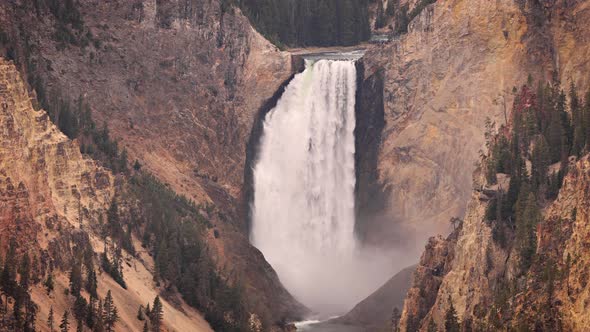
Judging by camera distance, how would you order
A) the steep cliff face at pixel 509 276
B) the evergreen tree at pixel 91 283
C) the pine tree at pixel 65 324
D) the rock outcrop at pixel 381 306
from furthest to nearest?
the rock outcrop at pixel 381 306 < the evergreen tree at pixel 91 283 < the pine tree at pixel 65 324 < the steep cliff face at pixel 509 276

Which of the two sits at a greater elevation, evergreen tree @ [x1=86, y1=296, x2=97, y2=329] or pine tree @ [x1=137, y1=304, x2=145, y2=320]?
evergreen tree @ [x1=86, y1=296, x2=97, y2=329]

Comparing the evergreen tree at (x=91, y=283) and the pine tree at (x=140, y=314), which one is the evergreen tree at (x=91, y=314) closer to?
the evergreen tree at (x=91, y=283)

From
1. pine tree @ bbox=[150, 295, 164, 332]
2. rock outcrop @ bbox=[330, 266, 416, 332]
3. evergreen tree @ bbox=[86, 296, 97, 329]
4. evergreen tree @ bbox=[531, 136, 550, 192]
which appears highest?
evergreen tree @ bbox=[531, 136, 550, 192]

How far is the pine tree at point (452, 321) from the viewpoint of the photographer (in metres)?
159

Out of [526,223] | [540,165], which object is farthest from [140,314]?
[540,165]

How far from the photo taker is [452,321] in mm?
→ 159500

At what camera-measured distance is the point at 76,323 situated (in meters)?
158

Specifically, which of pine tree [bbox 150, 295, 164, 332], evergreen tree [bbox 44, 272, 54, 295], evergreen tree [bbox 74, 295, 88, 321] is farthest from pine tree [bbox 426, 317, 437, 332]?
evergreen tree [bbox 44, 272, 54, 295]

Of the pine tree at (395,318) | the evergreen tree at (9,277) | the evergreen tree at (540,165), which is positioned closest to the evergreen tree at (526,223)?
the evergreen tree at (540,165)

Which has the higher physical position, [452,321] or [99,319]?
[99,319]

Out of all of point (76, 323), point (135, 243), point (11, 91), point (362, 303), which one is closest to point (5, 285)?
point (76, 323)

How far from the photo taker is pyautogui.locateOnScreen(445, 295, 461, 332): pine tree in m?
159

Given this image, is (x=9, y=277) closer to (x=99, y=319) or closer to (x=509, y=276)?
(x=99, y=319)

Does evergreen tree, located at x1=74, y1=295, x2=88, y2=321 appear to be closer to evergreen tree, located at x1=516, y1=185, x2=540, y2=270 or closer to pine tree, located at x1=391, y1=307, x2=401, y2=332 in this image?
pine tree, located at x1=391, y1=307, x2=401, y2=332
